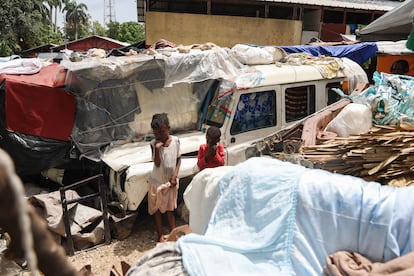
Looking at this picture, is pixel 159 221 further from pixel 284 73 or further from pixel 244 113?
pixel 284 73

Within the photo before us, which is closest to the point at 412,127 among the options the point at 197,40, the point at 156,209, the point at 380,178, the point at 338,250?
the point at 380,178

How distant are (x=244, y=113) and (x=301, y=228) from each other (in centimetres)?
321

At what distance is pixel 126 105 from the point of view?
4.85 meters

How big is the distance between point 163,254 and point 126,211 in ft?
8.60

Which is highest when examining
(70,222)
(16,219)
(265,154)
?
(16,219)

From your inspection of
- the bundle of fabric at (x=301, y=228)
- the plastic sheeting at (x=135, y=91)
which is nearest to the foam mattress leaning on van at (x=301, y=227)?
the bundle of fabric at (x=301, y=228)

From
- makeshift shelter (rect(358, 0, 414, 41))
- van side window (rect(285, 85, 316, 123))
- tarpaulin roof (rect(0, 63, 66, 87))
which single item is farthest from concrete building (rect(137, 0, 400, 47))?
tarpaulin roof (rect(0, 63, 66, 87))

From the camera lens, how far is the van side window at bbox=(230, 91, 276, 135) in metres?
4.97

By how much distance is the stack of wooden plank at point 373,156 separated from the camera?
3406 mm

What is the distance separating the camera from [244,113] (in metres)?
5.05

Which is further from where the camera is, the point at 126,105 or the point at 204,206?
the point at 126,105

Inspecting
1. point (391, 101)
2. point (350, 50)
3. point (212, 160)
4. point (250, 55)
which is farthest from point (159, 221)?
point (350, 50)

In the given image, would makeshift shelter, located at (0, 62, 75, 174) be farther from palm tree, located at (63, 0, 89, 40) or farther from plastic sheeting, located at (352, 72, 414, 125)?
palm tree, located at (63, 0, 89, 40)

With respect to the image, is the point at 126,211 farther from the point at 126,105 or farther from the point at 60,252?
the point at 60,252
